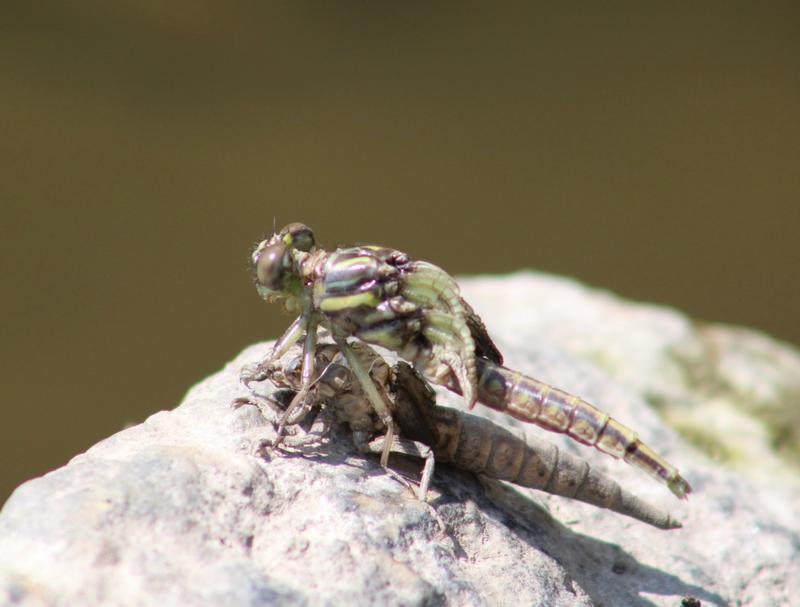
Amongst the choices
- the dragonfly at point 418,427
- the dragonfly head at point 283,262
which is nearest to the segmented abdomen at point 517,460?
the dragonfly at point 418,427

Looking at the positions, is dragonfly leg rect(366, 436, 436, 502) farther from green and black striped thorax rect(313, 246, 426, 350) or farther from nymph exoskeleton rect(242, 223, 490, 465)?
green and black striped thorax rect(313, 246, 426, 350)

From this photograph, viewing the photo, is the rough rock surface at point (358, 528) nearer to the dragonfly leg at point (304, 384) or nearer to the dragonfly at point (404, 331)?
the dragonfly leg at point (304, 384)

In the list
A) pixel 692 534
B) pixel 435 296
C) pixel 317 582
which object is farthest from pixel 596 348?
pixel 317 582

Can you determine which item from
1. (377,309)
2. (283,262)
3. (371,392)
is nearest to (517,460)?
(371,392)

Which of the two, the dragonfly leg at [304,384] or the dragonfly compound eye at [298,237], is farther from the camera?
the dragonfly compound eye at [298,237]

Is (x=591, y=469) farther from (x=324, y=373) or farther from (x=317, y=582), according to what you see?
(x=317, y=582)

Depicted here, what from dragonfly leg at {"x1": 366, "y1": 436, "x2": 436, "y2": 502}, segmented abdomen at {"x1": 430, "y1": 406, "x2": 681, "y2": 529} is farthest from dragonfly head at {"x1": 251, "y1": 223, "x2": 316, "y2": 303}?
segmented abdomen at {"x1": 430, "y1": 406, "x2": 681, "y2": 529}

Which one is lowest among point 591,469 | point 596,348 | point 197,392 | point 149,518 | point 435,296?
point 149,518

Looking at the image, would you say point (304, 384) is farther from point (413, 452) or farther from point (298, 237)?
point (298, 237)

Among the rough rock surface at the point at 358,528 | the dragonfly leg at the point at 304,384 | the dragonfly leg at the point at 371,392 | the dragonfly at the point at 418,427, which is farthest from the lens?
the dragonfly at the point at 418,427
